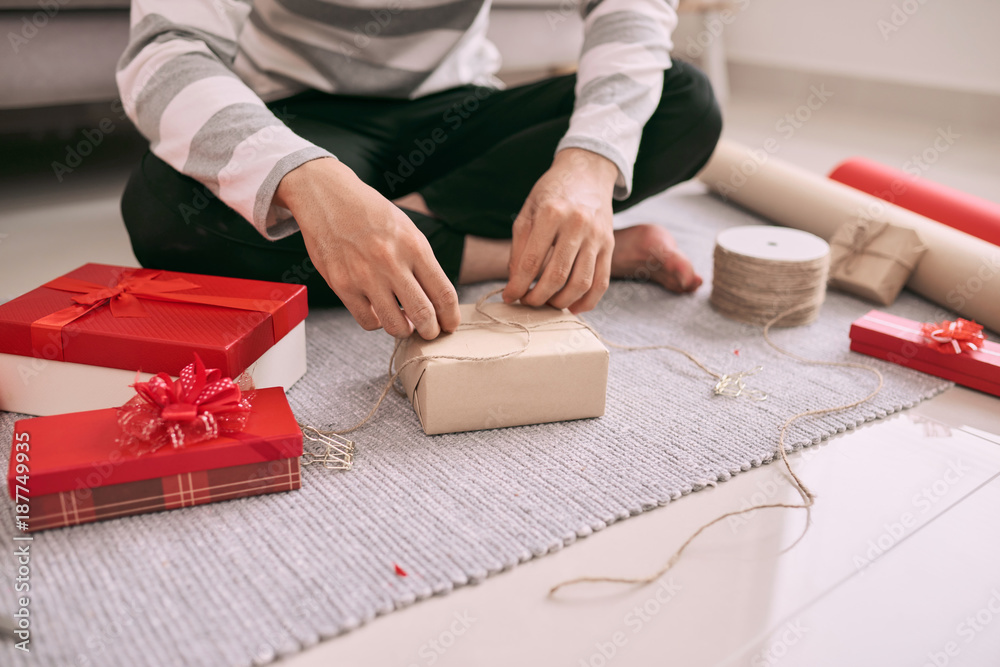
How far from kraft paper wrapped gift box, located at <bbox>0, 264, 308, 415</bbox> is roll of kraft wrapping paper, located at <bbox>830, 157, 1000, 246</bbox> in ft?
3.53

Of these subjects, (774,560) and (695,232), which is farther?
(695,232)

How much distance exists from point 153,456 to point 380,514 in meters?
0.19

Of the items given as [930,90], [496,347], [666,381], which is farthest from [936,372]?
[930,90]

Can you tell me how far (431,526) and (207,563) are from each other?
18 centimetres

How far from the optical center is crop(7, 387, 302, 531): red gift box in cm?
61

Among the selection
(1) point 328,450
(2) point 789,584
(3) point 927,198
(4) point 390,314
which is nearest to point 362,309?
(4) point 390,314

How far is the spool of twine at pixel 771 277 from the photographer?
1.05m

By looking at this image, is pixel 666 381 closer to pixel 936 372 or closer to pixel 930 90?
pixel 936 372

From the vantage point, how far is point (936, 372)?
3.09ft

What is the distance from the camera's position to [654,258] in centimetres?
119

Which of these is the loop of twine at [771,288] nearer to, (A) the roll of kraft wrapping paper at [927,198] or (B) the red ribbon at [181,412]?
(A) the roll of kraft wrapping paper at [927,198]

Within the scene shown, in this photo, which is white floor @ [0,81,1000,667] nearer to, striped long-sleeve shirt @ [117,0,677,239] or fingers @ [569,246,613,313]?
fingers @ [569,246,613,313]

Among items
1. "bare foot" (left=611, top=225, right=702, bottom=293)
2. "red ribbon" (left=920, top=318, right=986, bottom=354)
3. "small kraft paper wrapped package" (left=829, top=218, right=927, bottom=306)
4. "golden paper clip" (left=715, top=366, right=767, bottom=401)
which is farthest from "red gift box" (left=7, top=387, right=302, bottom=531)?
"small kraft paper wrapped package" (left=829, top=218, right=927, bottom=306)

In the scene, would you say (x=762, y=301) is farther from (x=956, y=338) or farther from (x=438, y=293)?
(x=438, y=293)
